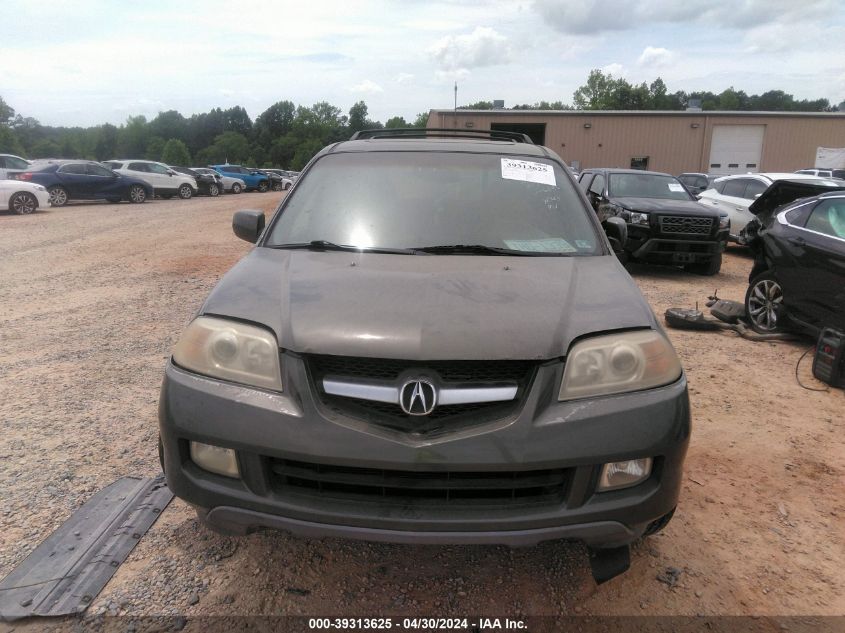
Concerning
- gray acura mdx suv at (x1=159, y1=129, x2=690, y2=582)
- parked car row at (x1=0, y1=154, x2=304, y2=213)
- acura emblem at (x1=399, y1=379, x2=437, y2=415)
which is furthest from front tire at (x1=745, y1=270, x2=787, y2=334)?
parked car row at (x1=0, y1=154, x2=304, y2=213)

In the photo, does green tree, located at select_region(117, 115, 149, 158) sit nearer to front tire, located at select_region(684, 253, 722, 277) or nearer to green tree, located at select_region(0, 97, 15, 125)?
green tree, located at select_region(0, 97, 15, 125)

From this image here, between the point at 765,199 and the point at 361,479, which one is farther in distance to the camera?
the point at 765,199

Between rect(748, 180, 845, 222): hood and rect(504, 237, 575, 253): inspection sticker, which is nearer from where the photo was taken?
rect(504, 237, 575, 253): inspection sticker

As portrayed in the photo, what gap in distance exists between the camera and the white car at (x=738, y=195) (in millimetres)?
11828

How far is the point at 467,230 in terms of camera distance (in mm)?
2889

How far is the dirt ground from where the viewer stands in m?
2.26

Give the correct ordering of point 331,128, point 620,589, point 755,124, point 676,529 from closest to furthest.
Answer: point 620,589 < point 676,529 < point 755,124 < point 331,128

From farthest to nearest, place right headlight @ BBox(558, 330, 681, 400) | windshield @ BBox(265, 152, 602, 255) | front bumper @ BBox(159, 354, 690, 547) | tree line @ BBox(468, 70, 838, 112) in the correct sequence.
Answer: tree line @ BBox(468, 70, 838, 112)
windshield @ BBox(265, 152, 602, 255)
right headlight @ BBox(558, 330, 681, 400)
front bumper @ BBox(159, 354, 690, 547)

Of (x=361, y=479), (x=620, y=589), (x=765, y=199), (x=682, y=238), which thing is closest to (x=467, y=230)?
(x=361, y=479)

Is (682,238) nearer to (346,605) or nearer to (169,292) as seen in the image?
(169,292)

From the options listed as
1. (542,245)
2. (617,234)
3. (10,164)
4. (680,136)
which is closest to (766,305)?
(617,234)

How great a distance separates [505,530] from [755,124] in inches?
1523

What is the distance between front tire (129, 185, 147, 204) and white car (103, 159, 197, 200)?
1.72 m

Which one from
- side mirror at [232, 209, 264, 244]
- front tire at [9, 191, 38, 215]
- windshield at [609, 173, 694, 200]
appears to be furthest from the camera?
front tire at [9, 191, 38, 215]
